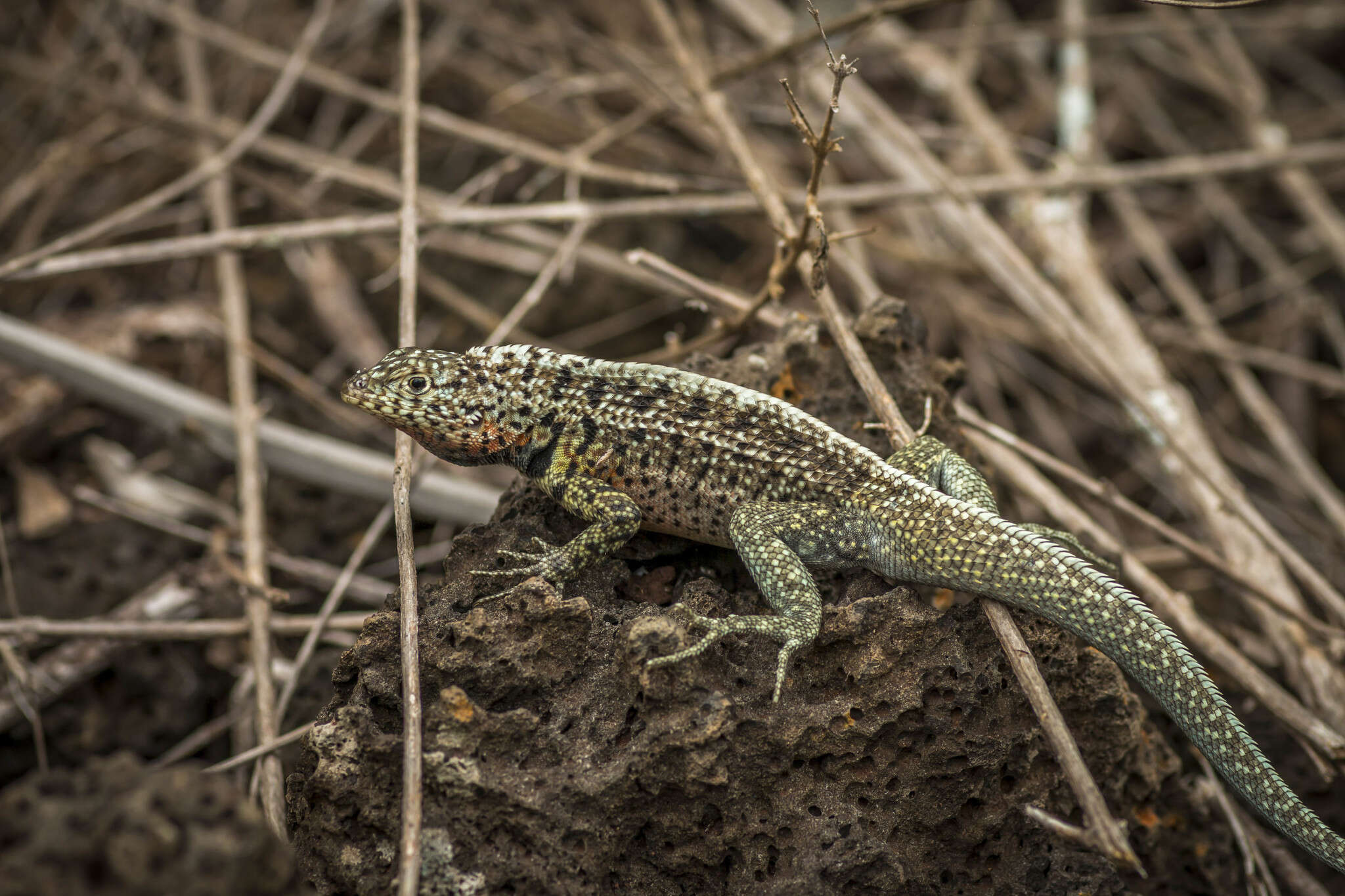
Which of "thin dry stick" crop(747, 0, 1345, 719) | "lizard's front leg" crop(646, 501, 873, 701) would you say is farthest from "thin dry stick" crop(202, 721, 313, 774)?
"thin dry stick" crop(747, 0, 1345, 719)

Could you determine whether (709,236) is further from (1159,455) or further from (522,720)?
(522,720)

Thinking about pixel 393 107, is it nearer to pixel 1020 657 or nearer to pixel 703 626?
pixel 703 626

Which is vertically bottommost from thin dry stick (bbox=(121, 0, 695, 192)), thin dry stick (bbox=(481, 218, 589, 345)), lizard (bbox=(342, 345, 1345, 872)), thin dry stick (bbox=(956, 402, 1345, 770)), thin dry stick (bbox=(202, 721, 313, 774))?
thin dry stick (bbox=(202, 721, 313, 774))

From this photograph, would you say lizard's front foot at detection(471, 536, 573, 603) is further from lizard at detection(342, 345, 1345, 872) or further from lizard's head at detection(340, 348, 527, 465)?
lizard's head at detection(340, 348, 527, 465)

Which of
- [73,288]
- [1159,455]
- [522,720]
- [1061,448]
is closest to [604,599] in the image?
[522,720]

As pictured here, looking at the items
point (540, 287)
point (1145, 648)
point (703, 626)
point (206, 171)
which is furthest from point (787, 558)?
point (206, 171)

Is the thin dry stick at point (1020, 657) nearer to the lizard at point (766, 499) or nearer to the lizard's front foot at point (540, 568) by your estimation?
the lizard at point (766, 499)
